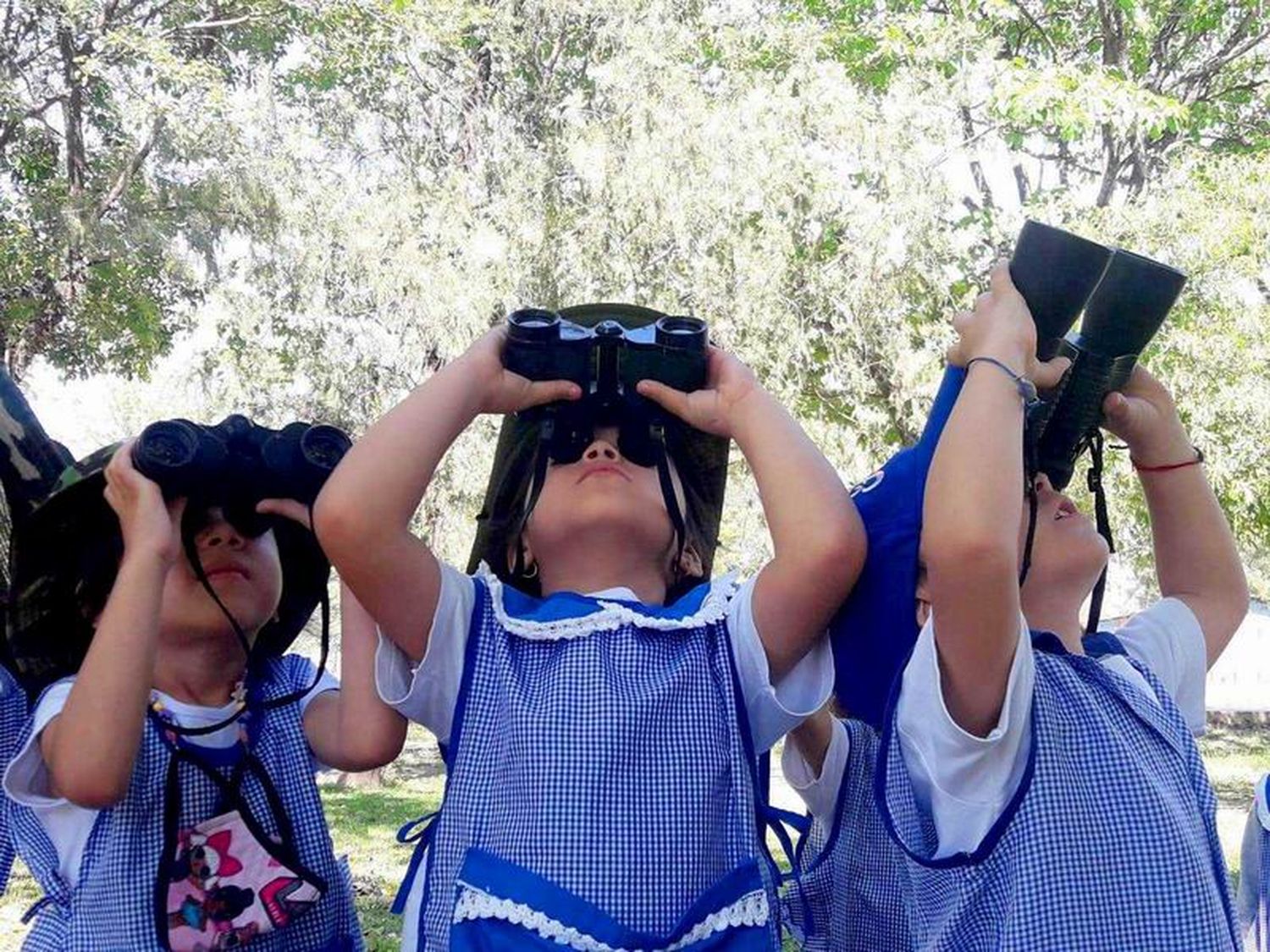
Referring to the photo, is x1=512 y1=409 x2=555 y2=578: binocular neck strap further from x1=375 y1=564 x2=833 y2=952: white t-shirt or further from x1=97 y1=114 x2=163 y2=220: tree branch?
x1=97 y1=114 x2=163 y2=220: tree branch

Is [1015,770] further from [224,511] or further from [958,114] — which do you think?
[958,114]

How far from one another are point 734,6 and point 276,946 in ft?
32.4

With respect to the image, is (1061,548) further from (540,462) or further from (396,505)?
(396,505)

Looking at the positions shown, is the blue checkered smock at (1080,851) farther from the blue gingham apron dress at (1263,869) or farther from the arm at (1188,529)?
the blue gingham apron dress at (1263,869)

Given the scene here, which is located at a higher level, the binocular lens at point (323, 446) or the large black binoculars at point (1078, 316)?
the large black binoculars at point (1078, 316)

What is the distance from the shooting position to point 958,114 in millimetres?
10602

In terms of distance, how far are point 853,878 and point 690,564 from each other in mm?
628

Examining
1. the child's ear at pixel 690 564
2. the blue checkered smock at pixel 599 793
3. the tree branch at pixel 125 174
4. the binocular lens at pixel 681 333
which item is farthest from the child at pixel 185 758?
the tree branch at pixel 125 174

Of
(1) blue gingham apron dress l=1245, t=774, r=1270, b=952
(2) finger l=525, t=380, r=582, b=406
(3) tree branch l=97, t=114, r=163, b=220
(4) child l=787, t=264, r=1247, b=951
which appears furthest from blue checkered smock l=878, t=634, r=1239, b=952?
(3) tree branch l=97, t=114, r=163, b=220

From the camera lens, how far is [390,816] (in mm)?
9945

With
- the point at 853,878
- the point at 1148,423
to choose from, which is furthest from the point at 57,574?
the point at 1148,423

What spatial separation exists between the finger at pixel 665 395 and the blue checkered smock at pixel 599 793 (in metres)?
0.33

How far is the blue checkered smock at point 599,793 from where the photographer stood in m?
1.92

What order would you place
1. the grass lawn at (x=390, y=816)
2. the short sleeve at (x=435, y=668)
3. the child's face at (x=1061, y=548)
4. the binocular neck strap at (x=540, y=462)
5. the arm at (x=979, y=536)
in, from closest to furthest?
the arm at (x=979, y=536), the short sleeve at (x=435, y=668), the child's face at (x=1061, y=548), the binocular neck strap at (x=540, y=462), the grass lawn at (x=390, y=816)
